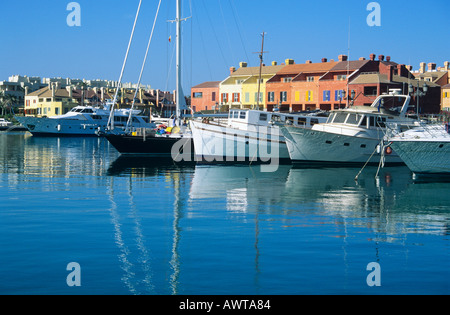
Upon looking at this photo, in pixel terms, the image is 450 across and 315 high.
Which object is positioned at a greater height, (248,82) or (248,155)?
(248,82)

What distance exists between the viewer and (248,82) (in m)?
92.2

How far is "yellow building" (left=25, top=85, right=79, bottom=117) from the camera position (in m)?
136

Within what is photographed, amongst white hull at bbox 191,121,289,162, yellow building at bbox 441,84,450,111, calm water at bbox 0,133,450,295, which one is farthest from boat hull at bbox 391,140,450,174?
yellow building at bbox 441,84,450,111

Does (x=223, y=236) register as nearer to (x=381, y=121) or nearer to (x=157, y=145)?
(x=381, y=121)

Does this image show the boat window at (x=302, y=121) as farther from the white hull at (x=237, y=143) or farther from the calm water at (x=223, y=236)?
the calm water at (x=223, y=236)

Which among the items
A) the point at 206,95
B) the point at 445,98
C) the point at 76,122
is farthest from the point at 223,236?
the point at 76,122

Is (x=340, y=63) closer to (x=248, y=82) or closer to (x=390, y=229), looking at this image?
(x=248, y=82)

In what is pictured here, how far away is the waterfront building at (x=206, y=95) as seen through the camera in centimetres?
9900

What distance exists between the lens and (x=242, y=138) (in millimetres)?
41750

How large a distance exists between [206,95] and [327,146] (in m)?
61.5

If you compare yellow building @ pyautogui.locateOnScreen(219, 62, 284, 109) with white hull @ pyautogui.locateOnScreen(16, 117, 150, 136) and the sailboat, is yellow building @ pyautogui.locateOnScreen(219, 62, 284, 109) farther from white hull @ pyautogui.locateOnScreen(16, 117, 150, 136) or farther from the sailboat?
the sailboat

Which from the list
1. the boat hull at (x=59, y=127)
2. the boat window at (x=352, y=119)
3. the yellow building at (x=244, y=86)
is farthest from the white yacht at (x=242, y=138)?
the boat hull at (x=59, y=127)

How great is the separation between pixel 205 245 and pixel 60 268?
4.04 m
